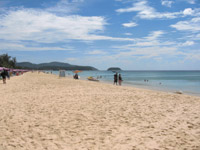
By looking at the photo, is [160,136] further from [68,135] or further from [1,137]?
[1,137]

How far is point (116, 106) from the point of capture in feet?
28.5

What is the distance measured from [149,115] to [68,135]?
3289mm

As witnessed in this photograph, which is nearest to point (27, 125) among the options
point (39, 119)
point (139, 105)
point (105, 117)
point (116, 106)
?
point (39, 119)

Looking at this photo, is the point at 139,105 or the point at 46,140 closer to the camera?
the point at 46,140

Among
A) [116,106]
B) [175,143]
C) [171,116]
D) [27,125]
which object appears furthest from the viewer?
[116,106]

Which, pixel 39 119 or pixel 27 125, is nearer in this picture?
pixel 27 125

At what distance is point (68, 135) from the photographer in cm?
540

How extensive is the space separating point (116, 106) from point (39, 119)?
3.42 metres

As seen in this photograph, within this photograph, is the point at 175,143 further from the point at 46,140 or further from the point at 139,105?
the point at 139,105

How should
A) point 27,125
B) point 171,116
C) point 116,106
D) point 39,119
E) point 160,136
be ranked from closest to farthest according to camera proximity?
point 160,136 < point 27,125 < point 39,119 < point 171,116 < point 116,106

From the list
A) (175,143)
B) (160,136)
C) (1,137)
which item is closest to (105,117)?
(160,136)

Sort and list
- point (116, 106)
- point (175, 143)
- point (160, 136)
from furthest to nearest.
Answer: point (116, 106), point (160, 136), point (175, 143)

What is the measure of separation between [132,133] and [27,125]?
3210 mm

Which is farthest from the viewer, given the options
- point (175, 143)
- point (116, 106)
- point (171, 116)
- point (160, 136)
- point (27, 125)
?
point (116, 106)
